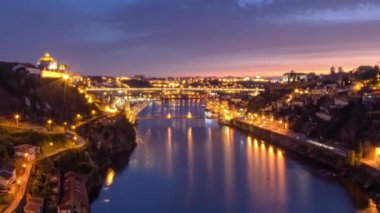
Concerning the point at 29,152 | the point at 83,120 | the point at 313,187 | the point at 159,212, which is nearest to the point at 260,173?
the point at 313,187

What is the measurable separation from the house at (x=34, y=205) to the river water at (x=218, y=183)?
4.57 feet

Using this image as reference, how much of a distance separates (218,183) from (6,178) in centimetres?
489

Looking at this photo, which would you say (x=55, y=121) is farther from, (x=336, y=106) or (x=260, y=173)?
(x=336, y=106)

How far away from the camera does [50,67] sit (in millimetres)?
23906

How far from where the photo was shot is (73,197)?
9.09 metres

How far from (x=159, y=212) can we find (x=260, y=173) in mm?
4269

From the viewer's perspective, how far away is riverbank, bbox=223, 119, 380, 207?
11.8 metres

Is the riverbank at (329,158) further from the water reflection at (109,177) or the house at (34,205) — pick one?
the house at (34,205)

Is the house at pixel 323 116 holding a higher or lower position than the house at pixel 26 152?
lower

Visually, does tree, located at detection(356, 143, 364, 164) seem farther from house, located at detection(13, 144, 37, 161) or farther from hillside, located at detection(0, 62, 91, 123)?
hillside, located at detection(0, 62, 91, 123)

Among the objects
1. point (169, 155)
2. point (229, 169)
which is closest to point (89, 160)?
point (229, 169)

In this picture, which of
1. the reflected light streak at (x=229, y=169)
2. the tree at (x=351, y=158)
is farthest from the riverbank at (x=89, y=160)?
the tree at (x=351, y=158)

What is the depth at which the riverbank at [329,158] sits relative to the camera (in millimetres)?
11820

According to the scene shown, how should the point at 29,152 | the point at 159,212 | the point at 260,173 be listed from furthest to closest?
the point at 260,173, the point at 29,152, the point at 159,212
